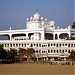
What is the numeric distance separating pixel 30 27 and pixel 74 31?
1241 centimetres

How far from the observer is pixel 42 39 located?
8944 centimetres

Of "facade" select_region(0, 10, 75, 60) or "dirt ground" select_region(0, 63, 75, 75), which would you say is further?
"facade" select_region(0, 10, 75, 60)

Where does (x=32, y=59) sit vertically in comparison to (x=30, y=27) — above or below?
below

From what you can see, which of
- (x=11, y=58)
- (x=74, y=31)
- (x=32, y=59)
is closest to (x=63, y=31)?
(x=74, y=31)

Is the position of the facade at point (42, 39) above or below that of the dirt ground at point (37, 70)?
above

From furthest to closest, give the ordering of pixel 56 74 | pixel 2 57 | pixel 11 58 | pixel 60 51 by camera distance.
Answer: pixel 60 51 < pixel 11 58 < pixel 2 57 < pixel 56 74

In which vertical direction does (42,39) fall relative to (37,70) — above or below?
above

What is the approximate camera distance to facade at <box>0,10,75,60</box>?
81750 millimetres

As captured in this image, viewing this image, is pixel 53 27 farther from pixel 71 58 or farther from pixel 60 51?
pixel 71 58

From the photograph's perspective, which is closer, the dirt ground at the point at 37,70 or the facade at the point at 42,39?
the dirt ground at the point at 37,70

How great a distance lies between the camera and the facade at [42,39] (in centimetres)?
8175

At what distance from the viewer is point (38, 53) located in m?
79.9

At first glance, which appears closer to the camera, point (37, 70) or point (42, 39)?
point (37, 70)

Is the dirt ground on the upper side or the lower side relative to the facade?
lower
